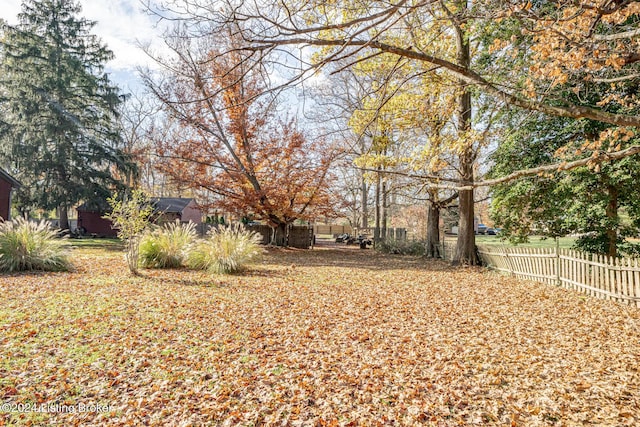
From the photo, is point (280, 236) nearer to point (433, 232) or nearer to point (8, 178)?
point (433, 232)

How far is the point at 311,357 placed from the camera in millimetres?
3914

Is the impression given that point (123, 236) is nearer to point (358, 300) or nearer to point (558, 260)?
point (358, 300)

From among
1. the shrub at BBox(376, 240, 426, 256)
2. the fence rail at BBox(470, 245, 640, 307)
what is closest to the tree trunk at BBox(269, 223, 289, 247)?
the shrub at BBox(376, 240, 426, 256)

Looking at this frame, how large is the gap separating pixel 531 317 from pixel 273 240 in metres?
15.6

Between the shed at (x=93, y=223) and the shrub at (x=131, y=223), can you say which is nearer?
the shrub at (x=131, y=223)

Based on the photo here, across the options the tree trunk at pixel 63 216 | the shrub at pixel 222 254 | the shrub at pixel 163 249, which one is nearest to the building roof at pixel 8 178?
the tree trunk at pixel 63 216

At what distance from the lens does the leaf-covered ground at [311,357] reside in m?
2.86

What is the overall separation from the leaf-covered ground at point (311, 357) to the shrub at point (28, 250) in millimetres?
1772

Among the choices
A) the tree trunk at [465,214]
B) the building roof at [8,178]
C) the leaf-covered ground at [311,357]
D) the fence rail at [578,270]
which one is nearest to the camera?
the leaf-covered ground at [311,357]

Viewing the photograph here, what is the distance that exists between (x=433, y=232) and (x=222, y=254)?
10.3 m

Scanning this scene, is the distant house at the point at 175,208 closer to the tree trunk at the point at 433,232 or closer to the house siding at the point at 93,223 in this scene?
the house siding at the point at 93,223

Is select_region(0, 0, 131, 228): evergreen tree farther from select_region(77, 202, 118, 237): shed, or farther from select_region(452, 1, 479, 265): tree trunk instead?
select_region(452, 1, 479, 265): tree trunk

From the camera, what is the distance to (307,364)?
3.72 meters

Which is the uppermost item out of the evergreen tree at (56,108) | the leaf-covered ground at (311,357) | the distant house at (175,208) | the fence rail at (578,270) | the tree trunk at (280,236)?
the evergreen tree at (56,108)
